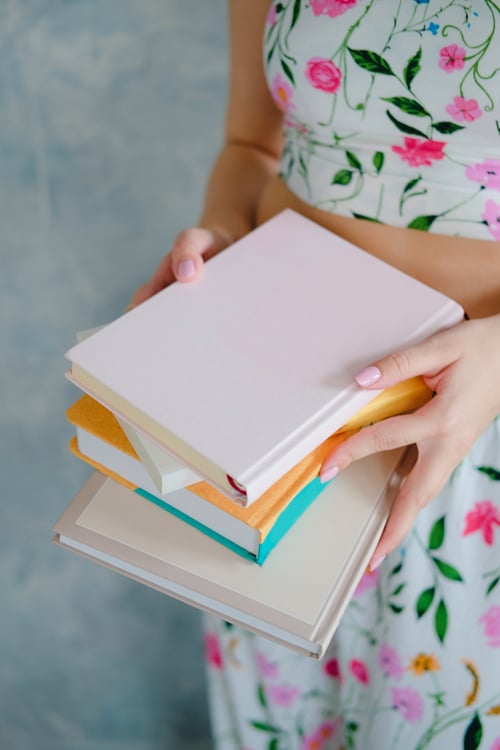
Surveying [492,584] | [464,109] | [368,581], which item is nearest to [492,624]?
[492,584]

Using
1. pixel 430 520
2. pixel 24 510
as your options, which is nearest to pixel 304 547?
pixel 430 520

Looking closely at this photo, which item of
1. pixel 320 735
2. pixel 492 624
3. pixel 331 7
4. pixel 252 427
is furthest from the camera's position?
pixel 320 735

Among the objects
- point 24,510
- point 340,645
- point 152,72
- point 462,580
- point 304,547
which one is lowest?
point 24,510

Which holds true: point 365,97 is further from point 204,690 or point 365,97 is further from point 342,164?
point 204,690

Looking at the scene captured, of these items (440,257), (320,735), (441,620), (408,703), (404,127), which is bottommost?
(320,735)

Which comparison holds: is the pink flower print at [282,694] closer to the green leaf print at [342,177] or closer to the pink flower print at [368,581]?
the pink flower print at [368,581]

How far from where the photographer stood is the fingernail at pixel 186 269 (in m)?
0.69

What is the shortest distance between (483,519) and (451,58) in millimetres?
410

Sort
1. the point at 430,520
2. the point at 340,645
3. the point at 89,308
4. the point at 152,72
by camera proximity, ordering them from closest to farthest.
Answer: the point at 430,520 → the point at 340,645 → the point at 152,72 → the point at 89,308

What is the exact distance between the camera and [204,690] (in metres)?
1.42

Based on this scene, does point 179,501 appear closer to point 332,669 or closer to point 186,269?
point 186,269

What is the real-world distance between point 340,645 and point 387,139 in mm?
562

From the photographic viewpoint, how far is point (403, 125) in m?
0.68

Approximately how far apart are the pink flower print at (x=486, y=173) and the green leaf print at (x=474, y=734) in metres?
0.52
